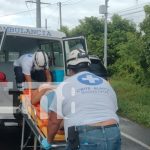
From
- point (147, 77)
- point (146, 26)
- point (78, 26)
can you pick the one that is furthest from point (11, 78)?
point (78, 26)

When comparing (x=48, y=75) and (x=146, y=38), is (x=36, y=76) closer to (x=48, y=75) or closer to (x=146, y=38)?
(x=48, y=75)

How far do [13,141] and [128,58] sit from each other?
1614cm

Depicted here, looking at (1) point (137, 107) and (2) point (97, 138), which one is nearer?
(2) point (97, 138)

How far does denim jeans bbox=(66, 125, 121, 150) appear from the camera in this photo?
4039 mm

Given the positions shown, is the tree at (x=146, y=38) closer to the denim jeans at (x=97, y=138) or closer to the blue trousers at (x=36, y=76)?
the blue trousers at (x=36, y=76)

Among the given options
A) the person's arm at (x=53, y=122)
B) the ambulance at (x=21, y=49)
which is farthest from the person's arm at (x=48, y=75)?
the person's arm at (x=53, y=122)

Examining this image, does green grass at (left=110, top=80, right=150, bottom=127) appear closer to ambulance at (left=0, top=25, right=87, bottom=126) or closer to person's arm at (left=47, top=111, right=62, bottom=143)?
ambulance at (left=0, top=25, right=87, bottom=126)

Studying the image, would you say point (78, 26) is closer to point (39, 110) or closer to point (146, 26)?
point (146, 26)

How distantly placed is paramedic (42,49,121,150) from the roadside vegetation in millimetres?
4486

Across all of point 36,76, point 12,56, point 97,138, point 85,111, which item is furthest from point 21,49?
point 97,138

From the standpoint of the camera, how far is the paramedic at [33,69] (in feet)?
25.5

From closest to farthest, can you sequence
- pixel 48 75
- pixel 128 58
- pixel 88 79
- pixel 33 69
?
pixel 88 79 < pixel 33 69 < pixel 48 75 < pixel 128 58

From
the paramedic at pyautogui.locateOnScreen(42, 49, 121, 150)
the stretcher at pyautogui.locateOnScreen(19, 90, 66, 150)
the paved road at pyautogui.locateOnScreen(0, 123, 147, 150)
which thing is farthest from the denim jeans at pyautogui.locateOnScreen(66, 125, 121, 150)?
the paved road at pyautogui.locateOnScreen(0, 123, 147, 150)

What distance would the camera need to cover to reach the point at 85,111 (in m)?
4.16
